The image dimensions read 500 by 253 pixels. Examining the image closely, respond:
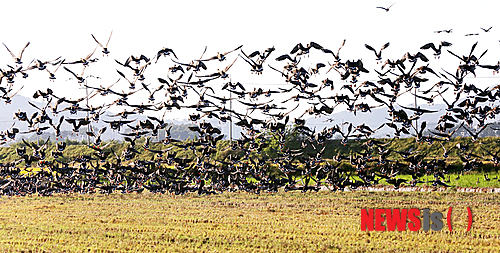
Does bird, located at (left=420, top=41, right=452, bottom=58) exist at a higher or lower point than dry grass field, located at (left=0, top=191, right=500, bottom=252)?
higher

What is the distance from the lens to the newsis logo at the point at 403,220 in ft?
56.1

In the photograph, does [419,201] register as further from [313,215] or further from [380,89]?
[380,89]

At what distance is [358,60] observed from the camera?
13320 millimetres

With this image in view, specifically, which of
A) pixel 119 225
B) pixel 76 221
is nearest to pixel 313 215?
pixel 119 225

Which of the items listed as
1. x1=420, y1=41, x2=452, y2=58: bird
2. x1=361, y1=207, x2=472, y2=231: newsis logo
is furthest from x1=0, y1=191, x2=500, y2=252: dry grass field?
x1=420, y1=41, x2=452, y2=58: bird

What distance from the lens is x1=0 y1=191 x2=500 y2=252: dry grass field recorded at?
14.5 metres

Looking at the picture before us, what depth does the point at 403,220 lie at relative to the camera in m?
18.9

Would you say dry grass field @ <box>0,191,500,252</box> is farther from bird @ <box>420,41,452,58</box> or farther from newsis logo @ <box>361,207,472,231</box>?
bird @ <box>420,41,452,58</box>

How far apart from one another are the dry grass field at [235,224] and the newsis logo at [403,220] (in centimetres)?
47

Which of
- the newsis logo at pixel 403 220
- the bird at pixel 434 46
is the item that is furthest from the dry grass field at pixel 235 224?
the bird at pixel 434 46

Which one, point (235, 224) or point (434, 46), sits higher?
point (434, 46)

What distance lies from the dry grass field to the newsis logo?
0.47 m

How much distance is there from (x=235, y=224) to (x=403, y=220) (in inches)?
300

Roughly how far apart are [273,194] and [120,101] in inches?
673
